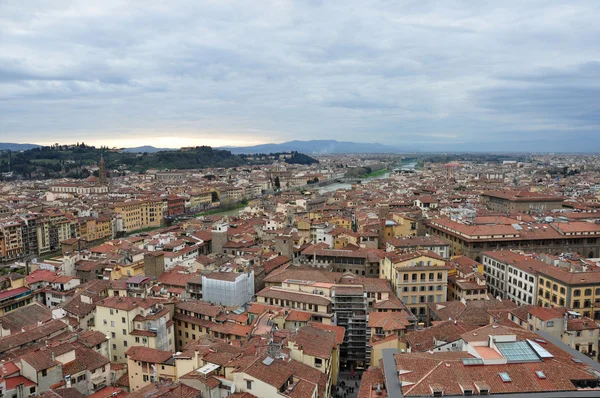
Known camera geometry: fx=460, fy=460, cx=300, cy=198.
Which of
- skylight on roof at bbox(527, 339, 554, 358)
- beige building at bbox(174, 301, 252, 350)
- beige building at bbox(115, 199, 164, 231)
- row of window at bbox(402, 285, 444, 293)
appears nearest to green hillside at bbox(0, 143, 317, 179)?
beige building at bbox(115, 199, 164, 231)

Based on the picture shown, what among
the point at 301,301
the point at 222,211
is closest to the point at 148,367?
the point at 301,301

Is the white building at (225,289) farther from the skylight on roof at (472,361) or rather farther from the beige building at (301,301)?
the skylight on roof at (472,361)

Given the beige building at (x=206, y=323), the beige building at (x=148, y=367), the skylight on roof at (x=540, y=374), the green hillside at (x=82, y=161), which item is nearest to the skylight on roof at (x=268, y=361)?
the beige building at (x=148, y=367)

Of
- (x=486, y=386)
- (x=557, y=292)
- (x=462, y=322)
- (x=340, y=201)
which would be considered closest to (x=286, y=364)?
(x=486, y=386)

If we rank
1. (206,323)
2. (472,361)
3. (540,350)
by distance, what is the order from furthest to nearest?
1. (206,323)
2. (540,350)
3. (472,361)

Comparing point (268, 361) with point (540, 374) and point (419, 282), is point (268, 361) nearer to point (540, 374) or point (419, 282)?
point (540, 374)

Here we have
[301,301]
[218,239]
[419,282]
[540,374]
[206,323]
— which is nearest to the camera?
[540,374]

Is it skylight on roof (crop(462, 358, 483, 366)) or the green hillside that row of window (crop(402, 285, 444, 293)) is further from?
the green hillside

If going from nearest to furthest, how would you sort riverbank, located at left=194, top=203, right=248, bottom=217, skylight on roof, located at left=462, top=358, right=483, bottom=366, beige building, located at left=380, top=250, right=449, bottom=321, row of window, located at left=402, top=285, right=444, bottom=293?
1. skylight on roof, located at left=462, top=358, right=483, bottom=366
2. beige building, located at left=380, top=250, right=449, bottom=321
3. row of window, located at left=402, top=285, right=444, bottom=293
4. riverbank, located at left=194, top=203, right=248, bottom=217

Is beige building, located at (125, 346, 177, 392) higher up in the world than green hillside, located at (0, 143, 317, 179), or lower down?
lower down
